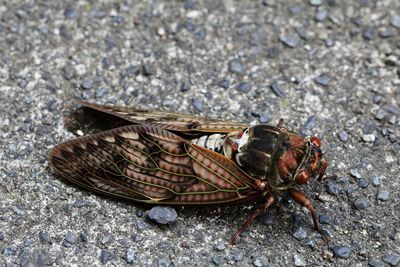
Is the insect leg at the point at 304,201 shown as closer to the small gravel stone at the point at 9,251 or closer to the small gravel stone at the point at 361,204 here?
the small gravel stone at the point at 361,204

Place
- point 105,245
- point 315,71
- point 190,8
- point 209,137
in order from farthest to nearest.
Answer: point 190,8
point 315,71
point 209,137
point 105,245

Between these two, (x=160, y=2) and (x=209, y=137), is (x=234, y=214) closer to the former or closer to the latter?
(x=209, y=137)

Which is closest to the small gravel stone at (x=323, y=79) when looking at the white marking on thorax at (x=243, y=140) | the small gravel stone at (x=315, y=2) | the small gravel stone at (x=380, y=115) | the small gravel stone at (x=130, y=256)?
the small gravel stone at (x=380, y=115)

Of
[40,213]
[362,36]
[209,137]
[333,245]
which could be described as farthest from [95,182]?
[362,36]

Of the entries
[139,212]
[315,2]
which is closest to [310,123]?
[315,2]

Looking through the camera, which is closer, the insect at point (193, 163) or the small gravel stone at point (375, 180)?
the insect at point (193, 163)

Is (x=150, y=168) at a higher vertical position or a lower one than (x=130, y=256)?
higher

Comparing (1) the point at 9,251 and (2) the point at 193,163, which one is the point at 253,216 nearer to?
(2) the point at 193,163
